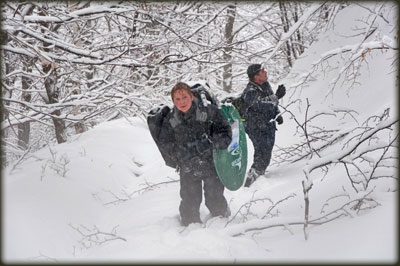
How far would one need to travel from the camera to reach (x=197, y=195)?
3883 millimetres

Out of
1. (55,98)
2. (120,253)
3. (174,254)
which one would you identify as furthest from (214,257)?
(55,98)

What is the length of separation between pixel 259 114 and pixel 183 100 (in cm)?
235

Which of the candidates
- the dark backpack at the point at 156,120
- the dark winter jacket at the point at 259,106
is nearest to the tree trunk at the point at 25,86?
the dark backpack at the point at 156,120

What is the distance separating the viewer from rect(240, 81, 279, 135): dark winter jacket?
5418 mm

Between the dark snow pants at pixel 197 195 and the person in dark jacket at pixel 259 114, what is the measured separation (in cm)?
151

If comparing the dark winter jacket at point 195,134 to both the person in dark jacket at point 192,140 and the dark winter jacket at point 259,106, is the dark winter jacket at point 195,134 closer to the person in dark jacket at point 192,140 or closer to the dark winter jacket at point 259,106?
the person in dark jacket at point 192,140

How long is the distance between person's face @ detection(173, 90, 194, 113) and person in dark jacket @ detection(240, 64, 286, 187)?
213 cm

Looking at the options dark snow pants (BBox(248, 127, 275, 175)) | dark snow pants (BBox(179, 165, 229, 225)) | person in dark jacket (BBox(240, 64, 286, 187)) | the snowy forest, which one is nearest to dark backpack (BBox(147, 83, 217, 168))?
the snowy forest

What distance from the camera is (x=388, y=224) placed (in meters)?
1.90

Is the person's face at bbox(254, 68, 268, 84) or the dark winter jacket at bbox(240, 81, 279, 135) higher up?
the person's face at bbox(254, 68, 268, 84)

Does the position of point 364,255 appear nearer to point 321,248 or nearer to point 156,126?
point 321,248

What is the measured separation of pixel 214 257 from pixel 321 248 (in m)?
0.79

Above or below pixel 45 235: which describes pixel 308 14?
above

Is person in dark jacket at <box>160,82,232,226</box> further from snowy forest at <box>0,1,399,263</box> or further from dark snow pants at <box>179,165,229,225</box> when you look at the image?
snowy forest at <box>0,1,399,263</box>
